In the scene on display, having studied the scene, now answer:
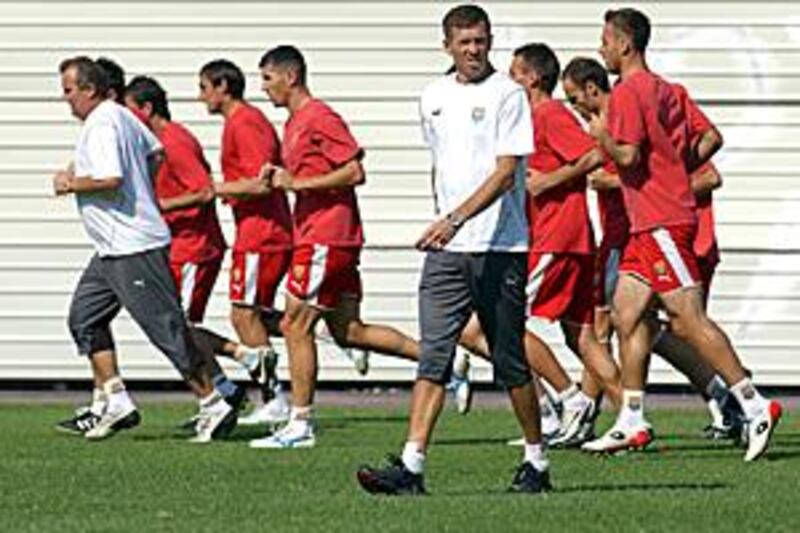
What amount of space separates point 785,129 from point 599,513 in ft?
28.7

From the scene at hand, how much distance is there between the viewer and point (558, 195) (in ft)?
51.9

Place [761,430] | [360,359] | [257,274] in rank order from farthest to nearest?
[360,359] < [257,274] < [761,430]

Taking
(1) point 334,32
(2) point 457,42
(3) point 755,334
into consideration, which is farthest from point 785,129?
(2) point 457,42

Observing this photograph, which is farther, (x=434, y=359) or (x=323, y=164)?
(x=323, y=164)

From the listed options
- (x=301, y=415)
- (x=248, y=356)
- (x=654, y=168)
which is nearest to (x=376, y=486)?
(x=654, y=168)

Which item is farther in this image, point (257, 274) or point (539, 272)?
point (257, 274)

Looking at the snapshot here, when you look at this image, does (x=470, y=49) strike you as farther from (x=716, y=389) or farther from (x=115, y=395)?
(x=115, y=395)

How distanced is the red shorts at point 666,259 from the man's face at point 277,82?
2.54 m

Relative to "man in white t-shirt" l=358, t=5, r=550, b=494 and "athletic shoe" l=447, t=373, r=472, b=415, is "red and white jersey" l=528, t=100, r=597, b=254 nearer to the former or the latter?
"athletic shoe" l=447, t=373, r=472, b=415

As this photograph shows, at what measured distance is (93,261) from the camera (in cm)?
1598

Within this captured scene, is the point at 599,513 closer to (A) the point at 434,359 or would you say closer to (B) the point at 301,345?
(A) the point at 434,359

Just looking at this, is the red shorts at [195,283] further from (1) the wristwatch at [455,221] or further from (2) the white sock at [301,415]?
(1) the wristwatch at [455,221]

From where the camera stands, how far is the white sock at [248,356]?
57.2 ft

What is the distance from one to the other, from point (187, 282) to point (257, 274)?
0.42 m
